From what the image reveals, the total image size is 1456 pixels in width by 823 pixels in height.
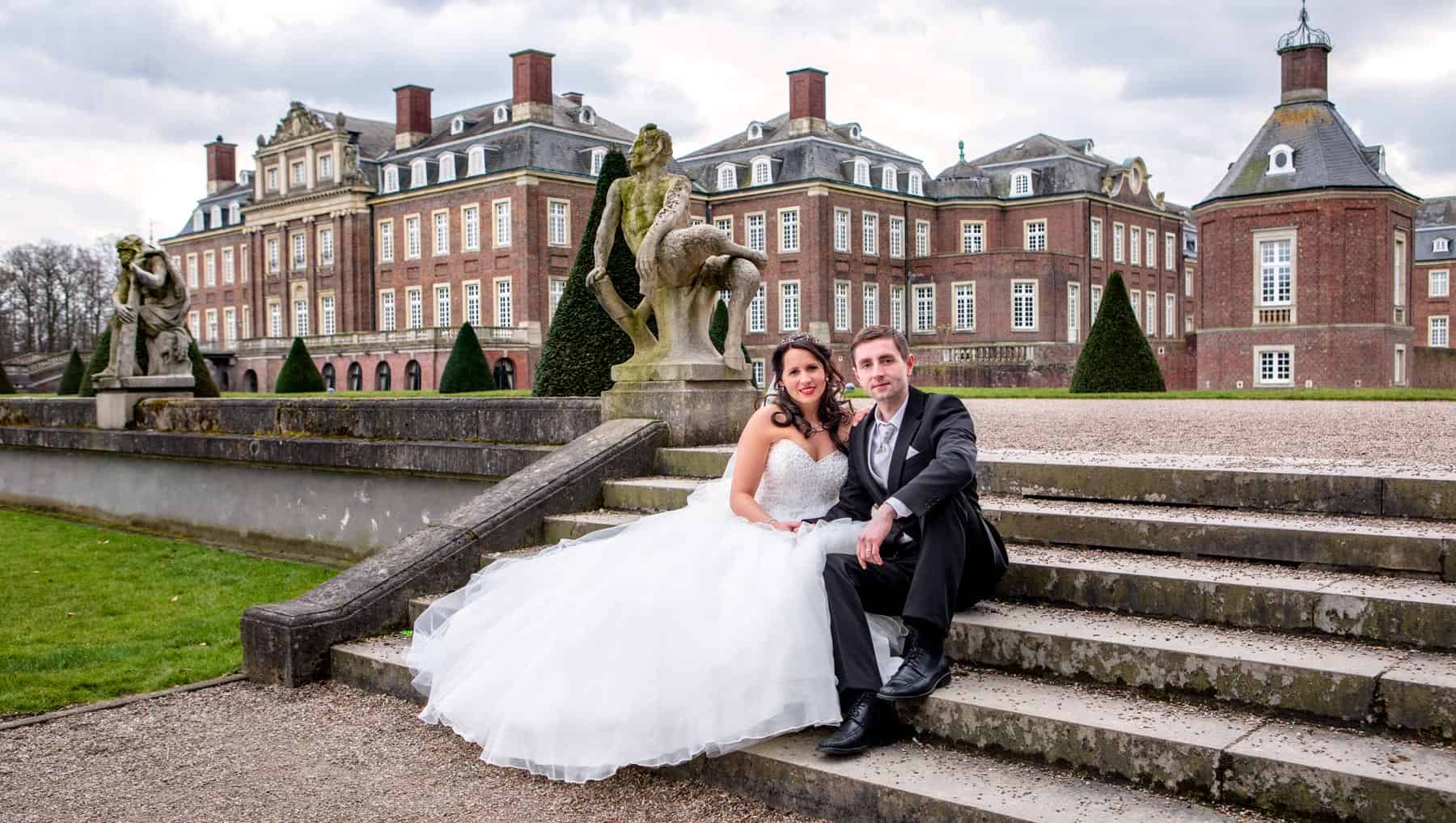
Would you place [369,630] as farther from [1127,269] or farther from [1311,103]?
[1127,269]

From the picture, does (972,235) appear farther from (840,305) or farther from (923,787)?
(923,787)

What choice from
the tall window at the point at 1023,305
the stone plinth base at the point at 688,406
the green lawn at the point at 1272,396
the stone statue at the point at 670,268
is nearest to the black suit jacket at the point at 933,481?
the stone plinth base at the point at 688,406

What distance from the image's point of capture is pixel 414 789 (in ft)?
12.4

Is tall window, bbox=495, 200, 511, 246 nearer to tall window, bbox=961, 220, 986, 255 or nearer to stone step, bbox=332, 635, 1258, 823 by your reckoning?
tall window, bbox=961, 220, 986, 255

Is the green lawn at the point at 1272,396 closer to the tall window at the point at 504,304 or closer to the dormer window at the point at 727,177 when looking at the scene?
the tall window at the point at 504,304

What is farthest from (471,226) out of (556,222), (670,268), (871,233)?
(670,268)

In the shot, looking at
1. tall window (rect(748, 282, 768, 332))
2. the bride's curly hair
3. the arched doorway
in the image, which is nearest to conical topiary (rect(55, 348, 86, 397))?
the arched doorway

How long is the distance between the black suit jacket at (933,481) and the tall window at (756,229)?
4303cm

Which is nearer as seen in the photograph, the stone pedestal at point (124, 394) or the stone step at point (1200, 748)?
the stone step at point (1200, 748)

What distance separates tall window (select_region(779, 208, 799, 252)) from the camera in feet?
150

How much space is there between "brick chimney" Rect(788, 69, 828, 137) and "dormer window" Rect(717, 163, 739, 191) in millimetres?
2870

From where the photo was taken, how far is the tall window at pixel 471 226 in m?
44.6

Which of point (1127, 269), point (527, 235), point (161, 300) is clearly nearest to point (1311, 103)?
point (1127, 269)

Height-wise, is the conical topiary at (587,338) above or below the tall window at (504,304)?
below
